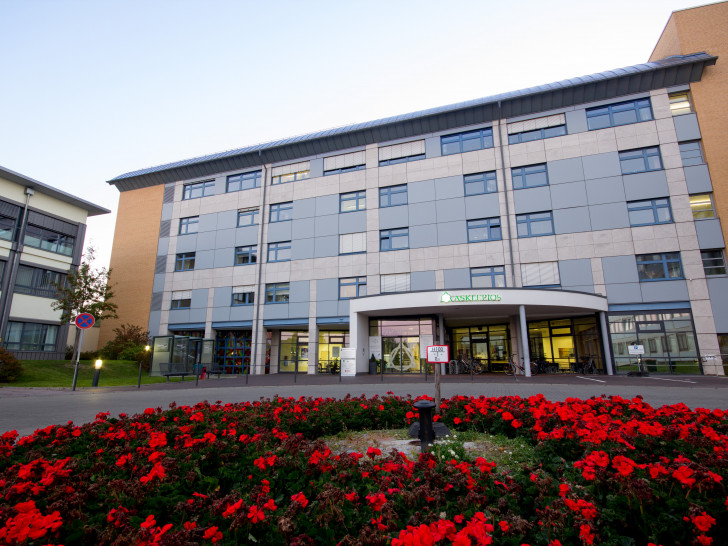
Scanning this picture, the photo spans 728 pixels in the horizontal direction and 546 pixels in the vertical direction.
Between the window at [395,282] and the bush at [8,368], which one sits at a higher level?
the window at [395,282]

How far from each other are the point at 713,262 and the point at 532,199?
9.98 metres

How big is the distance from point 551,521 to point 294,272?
28.3 metres

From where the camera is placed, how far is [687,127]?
23.2m

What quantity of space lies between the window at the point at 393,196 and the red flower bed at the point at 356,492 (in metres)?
24.2

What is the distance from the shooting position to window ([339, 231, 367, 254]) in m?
28.5

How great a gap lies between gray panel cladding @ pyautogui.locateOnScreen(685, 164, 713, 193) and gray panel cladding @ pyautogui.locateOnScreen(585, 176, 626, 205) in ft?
10.8

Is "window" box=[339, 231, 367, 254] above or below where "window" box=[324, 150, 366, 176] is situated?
below

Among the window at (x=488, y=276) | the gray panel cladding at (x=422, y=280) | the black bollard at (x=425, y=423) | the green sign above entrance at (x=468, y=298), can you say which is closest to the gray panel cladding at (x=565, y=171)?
the window at (x=488, y=276)

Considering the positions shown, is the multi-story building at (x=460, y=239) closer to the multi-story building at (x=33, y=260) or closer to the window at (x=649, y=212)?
the window at (x=649, y=212)

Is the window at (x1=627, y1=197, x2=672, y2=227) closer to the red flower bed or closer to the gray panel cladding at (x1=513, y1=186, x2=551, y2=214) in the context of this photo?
the gray panel cladding at (x1=513, y1=186, x2=551, y2=214)

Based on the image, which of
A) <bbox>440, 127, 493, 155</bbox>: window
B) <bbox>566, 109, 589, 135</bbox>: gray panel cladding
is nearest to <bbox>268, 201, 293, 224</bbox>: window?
<bbox>440, 127, 493, 155</bbox>: window

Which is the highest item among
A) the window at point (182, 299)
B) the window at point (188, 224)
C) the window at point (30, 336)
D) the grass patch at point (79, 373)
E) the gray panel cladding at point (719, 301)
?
the window at point (188, 224)

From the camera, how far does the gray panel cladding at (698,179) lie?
73.3 ft

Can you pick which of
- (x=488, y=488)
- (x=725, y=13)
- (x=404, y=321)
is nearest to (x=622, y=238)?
(x=404, y=321)
